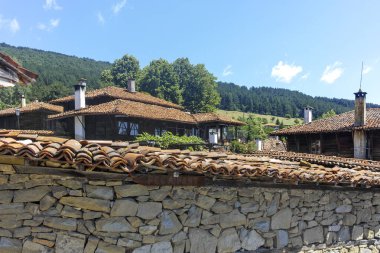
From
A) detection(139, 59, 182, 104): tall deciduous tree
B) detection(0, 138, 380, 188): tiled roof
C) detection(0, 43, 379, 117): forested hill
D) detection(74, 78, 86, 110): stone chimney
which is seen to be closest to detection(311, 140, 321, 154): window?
detection(74, 78, 86, 110): stone chimney

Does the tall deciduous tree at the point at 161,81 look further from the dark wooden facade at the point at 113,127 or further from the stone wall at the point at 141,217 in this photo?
the stone wall at the point at 141,217

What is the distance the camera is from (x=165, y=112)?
2834 centimetres

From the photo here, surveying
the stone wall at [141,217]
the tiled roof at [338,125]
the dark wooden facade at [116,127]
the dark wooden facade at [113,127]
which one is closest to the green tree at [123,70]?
the dark wooden facade at [113,127]

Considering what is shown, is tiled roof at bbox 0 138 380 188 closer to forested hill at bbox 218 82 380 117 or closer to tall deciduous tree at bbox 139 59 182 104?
tall deciduous tree at bbox 139 59 182 104

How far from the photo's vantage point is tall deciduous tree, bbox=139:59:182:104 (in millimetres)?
→ 50634

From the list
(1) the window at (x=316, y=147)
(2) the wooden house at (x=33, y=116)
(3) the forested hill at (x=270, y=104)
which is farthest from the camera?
(3) the forested hill at (x=270, y=104)

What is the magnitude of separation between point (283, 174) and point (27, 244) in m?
3.20

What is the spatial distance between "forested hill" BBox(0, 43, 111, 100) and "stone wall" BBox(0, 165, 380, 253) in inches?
2143

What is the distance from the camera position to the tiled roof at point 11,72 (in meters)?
4.45

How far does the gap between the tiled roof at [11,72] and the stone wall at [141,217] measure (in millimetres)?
1459

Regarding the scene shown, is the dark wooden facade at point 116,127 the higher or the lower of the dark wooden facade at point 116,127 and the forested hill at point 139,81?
the lower

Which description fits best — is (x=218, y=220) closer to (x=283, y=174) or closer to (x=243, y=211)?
(x=243, y=211)

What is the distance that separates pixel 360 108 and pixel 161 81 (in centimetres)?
3628

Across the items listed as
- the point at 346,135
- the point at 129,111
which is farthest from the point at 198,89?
the point at 346,135
